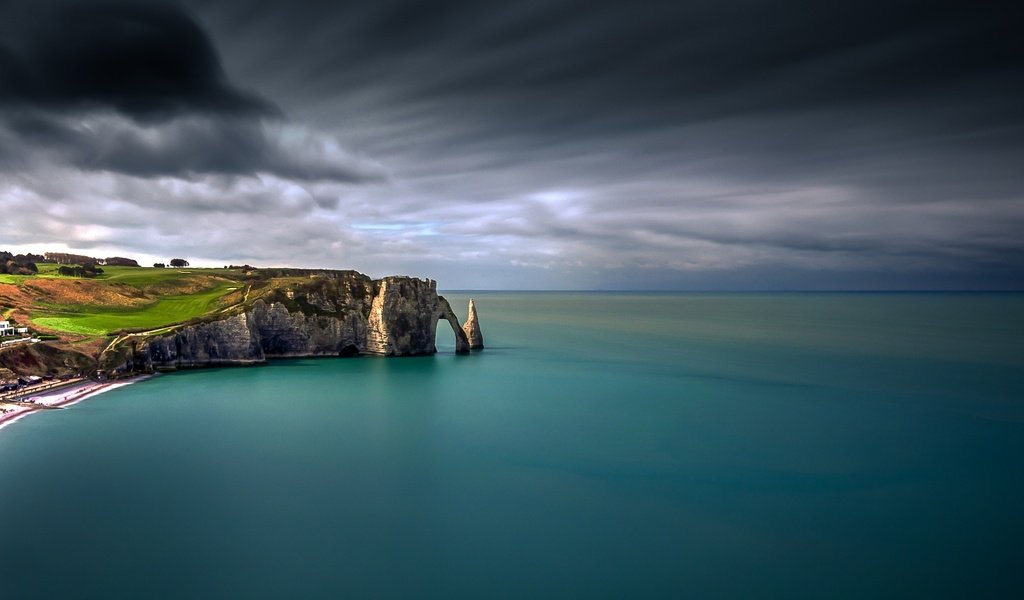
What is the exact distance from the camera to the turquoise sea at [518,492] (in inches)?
747

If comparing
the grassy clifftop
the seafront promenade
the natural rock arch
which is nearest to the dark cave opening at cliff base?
the natural rock arch

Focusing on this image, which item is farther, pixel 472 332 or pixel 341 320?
pixel 472 332

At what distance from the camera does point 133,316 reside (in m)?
70.1

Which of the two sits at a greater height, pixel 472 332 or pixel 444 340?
pixel 472 332

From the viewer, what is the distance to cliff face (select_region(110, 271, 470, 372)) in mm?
68938

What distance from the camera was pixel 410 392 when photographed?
51.4 m

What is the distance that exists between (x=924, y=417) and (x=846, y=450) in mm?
14417

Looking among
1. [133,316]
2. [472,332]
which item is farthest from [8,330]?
[472,332]

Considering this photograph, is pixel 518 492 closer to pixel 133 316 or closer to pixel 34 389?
pixel 34 389

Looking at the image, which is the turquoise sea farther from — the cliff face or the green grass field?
the cliff face

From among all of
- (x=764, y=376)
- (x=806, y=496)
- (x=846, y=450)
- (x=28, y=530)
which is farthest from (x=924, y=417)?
(x=28, y=530)

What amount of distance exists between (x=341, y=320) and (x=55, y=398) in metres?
33.3

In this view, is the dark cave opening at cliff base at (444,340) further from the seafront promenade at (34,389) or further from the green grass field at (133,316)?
the seafront promenade at (34,389)

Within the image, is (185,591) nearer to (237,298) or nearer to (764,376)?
(764,376)
